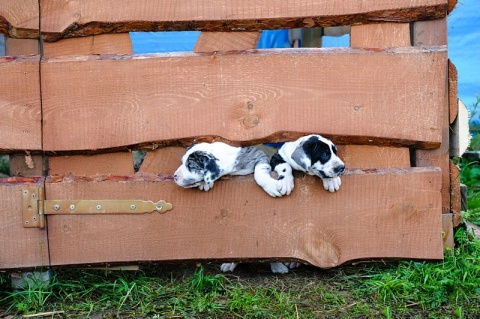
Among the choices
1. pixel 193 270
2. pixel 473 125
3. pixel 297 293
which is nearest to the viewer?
pixel 297 293

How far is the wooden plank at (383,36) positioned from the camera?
3719mm

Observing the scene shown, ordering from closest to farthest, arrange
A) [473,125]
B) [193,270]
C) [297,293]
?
[297,293] → [193,270] → [473,125]

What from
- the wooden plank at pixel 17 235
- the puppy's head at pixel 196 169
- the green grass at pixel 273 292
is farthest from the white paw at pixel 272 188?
the wooden plank at pixel 17 235

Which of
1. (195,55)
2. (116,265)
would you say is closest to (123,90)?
(195,55)

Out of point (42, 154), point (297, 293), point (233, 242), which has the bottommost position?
point (297, 293)

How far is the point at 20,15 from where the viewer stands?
11.9 feet

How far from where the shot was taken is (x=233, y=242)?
3.73 meters

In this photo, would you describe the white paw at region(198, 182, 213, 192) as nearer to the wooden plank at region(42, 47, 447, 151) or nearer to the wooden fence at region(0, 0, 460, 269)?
the wooden fence at region(0, 0, 460, 269)

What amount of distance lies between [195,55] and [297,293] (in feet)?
5.16

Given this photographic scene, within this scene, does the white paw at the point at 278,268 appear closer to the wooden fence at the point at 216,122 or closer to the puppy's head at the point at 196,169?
the wooden fence at the point at 216,122

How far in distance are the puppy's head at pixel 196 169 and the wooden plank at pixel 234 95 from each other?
0.20 meters

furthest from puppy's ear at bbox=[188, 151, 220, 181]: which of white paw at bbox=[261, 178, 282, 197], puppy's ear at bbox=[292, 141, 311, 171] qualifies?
puppy's ear at bbox=[292, 141, 311, 171]

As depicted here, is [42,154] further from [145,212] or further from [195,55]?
[195,55]

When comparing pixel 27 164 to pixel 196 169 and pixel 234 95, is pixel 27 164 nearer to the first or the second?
pixel 196 169
